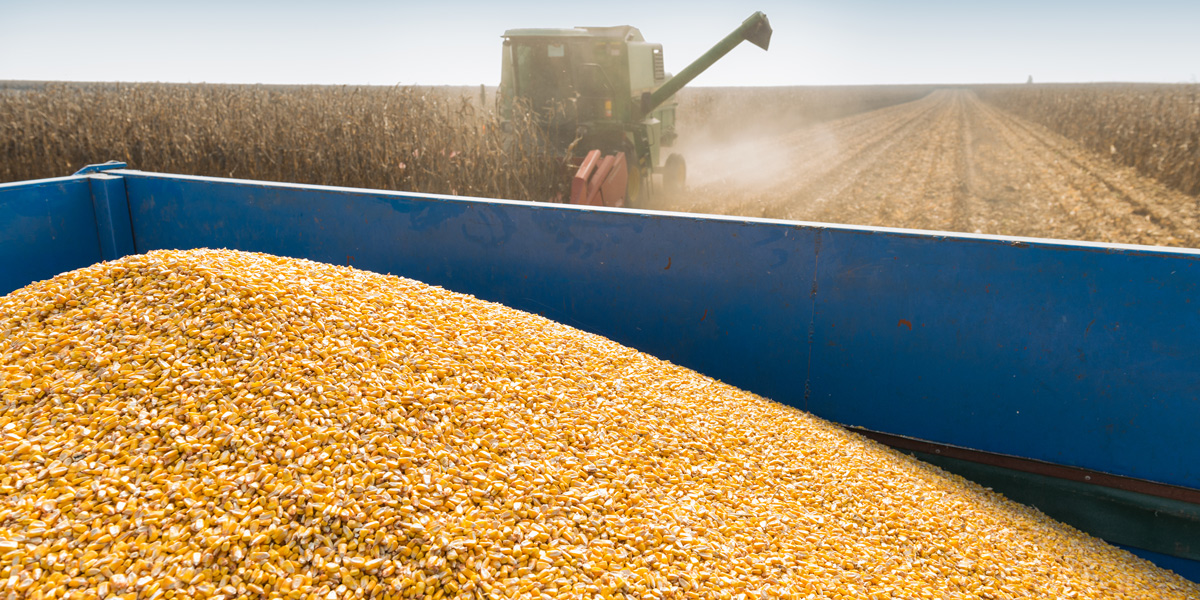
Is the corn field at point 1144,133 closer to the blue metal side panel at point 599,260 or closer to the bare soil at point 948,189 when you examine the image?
the bare soil at point 948,189

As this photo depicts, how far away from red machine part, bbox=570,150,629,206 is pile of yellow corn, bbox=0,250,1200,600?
165 inches

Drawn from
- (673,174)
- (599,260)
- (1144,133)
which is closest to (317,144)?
(673,174)

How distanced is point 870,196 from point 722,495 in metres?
10.6

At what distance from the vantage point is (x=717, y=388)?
2869 millimetres

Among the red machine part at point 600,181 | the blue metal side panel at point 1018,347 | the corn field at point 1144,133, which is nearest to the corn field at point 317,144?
the red machine part at point 600,181

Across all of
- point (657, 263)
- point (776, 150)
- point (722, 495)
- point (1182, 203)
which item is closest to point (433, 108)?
point (657, 263)

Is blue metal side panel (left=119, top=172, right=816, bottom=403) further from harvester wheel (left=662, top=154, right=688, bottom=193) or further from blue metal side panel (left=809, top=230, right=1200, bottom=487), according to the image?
harvester wheel (left=662, top=154, right=688, bottom=193)

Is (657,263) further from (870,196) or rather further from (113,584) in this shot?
(870,196)

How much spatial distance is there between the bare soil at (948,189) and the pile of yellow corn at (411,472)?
7447 millimetres

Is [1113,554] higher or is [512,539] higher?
[512,539]

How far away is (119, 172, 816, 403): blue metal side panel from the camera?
291 cm

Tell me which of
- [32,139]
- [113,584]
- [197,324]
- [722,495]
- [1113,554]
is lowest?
[1113,554]

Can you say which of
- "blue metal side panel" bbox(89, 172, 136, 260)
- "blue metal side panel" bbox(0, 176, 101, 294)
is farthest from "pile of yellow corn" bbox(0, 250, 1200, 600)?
"blue metal side panel" bbox(89, 172, 136, 260)

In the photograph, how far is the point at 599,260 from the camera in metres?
3.17
